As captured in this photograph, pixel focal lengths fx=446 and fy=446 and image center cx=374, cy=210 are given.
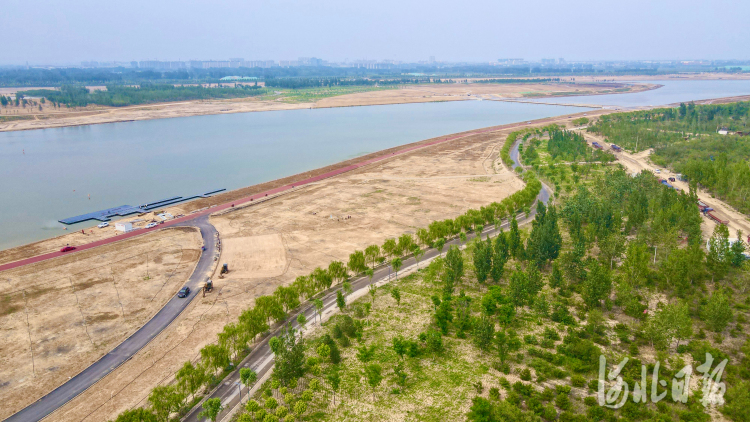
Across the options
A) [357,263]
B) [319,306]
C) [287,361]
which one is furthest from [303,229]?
[287,361]

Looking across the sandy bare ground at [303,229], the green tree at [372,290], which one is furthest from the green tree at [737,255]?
the green tree at [372,290]

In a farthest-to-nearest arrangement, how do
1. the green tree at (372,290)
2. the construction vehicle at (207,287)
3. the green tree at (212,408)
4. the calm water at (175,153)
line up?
the calm water at (175,153), the construction vehicle at (207,287), the green tree at (372,290), the green tree at (212,408)

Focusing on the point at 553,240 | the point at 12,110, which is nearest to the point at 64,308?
the point at 553,240

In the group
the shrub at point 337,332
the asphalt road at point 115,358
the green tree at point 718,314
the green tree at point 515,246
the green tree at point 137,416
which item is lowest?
the asphalt road at point 115,358

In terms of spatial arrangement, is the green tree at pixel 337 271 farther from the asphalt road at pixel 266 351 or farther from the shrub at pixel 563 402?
the shrub at pixel 563 402

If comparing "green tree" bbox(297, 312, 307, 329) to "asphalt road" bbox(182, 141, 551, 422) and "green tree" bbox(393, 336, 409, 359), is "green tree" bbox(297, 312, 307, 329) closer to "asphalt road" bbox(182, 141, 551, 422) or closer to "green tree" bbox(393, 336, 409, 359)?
"asphalt road" bbox(182, 141, 551, 422)

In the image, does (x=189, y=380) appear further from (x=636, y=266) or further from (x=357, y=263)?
(x=636, y=266)

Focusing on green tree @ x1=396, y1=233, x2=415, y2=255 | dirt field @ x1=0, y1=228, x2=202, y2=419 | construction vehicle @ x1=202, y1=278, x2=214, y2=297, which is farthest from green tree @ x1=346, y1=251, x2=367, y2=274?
dirt field @ x1=0, y1=228, x2=202, y2=419
